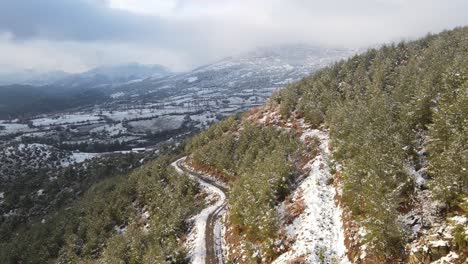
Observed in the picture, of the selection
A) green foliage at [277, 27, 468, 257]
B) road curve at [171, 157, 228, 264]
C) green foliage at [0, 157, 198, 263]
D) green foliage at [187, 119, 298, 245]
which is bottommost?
green foliage at [0, 157, 198, 263]

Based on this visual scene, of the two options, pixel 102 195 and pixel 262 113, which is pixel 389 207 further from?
pixel 102 195

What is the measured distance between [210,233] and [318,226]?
16.4 metres

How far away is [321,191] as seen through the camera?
37344 millimetres

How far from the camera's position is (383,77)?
211ft

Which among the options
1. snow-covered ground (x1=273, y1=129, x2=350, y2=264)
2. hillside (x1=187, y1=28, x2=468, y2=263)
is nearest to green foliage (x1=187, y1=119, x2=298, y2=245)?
hillside (x1=187, y1=28, x2=468, y2=263)

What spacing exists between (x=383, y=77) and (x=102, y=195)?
66210 millimetres

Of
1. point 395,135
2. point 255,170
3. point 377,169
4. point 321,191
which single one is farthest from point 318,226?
point 255,170

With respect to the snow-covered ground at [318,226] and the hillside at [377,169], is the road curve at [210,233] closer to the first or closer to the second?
the hillside at [377,169]

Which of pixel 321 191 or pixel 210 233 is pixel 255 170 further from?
pixel 321 191

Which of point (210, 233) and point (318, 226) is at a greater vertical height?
point (318, 226)

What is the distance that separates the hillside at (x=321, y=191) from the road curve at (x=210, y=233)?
0.23 meters

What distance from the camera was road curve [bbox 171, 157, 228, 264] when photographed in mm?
37219

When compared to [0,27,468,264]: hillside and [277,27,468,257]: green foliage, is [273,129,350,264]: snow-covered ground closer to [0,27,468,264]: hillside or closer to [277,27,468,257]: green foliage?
[0,27,468,264]: hillside

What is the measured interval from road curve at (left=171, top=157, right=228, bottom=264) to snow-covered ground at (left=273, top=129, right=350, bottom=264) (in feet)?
28.5
